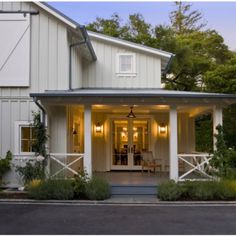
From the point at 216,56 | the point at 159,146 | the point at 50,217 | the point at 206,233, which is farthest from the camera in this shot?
the point at 216,56

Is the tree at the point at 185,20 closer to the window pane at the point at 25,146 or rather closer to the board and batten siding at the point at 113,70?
the board and batten siding at the point at 113,70

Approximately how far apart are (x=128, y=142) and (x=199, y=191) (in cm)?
691

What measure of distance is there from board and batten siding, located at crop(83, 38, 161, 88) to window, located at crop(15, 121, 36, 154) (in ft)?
15.3

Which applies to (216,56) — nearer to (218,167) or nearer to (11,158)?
(218,167)

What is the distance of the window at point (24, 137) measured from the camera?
14172 millimetres

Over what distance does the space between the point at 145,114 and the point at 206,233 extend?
1099 cm

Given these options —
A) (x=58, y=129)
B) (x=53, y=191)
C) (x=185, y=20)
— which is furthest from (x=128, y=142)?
(x=185, y=20)

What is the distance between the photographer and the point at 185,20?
40.1 meters

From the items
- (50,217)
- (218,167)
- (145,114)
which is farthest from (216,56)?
(50,217)

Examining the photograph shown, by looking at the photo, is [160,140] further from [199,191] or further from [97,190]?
[97,190]

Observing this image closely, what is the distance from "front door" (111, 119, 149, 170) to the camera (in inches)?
728

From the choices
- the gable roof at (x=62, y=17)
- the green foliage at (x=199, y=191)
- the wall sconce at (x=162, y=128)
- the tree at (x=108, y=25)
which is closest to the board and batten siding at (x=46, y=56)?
the gable roof at (x=62, y=17)

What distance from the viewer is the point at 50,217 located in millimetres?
9516

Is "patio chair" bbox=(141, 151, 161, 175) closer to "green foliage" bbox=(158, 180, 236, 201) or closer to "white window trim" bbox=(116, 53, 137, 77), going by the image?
"white window trim" bbox=(116, 53, 137, 77)
